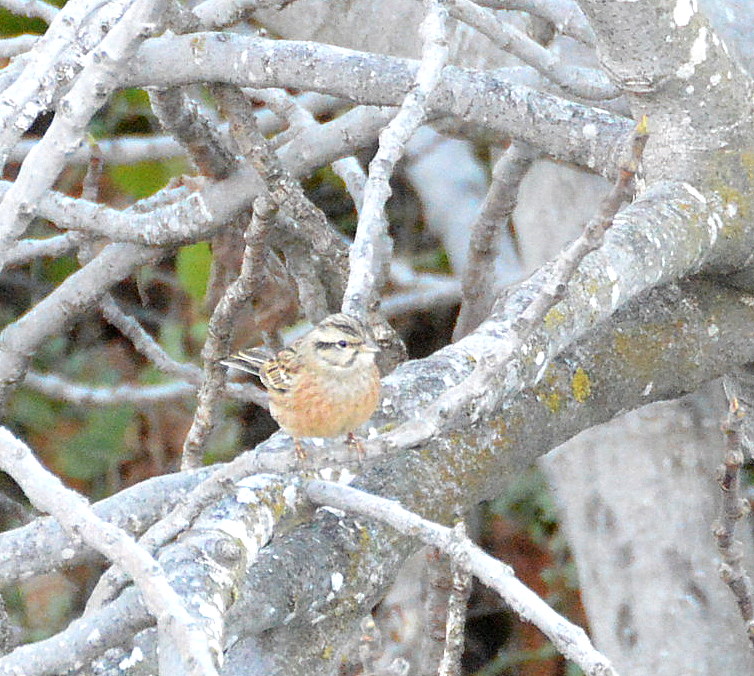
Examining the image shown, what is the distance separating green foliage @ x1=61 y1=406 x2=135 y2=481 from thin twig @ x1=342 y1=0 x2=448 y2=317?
3.58m

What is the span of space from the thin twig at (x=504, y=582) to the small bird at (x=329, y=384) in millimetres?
435

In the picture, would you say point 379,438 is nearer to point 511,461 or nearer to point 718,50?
point 511,461

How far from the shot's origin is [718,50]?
2.87 metres

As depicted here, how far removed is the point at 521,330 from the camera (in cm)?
Answer: 172

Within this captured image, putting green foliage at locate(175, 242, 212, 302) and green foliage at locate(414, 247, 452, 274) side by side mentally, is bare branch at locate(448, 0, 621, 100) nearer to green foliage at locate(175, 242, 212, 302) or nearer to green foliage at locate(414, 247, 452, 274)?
green foliage at locate(175, 242, 212, 302)

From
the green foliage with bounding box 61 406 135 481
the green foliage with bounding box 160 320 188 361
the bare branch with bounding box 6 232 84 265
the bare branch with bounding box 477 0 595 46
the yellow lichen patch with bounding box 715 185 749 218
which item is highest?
the bare branch with bounding box 477 0 595 46

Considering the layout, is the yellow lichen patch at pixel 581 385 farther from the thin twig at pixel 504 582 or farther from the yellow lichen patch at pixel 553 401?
the thin twig at pixel 504 582

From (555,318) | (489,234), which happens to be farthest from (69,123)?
(489,234)

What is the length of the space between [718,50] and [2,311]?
4.47 meters

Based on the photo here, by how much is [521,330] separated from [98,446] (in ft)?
14.5

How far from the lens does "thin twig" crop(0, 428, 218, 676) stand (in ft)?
4.58

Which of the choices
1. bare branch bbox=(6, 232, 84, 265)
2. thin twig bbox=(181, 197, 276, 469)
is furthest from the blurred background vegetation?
thin twig bbox=(181, 197, 276, 469)

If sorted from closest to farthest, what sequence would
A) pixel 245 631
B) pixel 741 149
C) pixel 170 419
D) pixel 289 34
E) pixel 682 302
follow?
1. pixel 245 631
2. pixel 741 149
3. pixel 682 302
4. pixel 289 34
5. pixel 170 419

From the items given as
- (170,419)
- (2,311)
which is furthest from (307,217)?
(2,311)
